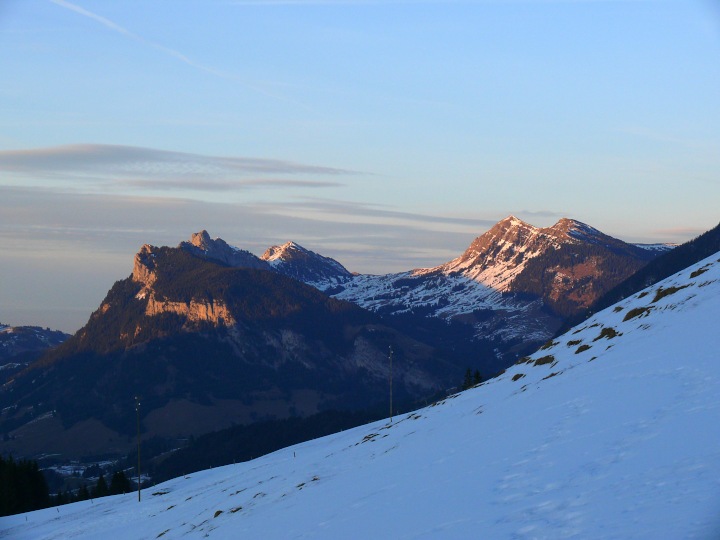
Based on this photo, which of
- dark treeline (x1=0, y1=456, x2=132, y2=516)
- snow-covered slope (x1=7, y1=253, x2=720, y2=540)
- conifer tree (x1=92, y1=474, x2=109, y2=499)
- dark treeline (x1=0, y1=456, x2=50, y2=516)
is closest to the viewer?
snow-covered slope (x1=7, y1=253, x2=720, y2=540)

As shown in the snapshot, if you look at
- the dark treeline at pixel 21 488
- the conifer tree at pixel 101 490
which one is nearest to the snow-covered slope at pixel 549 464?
the dark treeline at pixel 21 488

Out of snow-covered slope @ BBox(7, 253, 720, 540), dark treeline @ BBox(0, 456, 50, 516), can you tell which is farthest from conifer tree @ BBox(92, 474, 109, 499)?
snow-covered slope @ BBox(7, 253, 720, 540)

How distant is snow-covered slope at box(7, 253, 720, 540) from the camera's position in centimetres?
2770

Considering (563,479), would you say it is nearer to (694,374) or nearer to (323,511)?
(694,374)

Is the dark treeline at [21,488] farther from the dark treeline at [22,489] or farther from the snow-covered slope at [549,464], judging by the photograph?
the snow-covered slope at [549,464]

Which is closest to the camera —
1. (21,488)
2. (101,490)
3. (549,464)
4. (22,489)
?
(549,464)

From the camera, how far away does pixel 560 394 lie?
47656mm

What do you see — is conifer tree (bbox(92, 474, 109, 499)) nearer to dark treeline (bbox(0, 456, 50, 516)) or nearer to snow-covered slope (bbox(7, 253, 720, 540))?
dark treeline (bbox(0, 456, 50, 516))

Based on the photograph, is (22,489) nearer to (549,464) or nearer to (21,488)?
(21,488)

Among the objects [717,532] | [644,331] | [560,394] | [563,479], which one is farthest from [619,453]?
[644,331]

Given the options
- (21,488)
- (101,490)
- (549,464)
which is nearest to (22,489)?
(21,488)

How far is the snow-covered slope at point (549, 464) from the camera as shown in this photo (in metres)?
27.7

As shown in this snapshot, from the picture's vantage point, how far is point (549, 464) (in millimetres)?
33719

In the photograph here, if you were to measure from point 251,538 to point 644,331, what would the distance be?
2922 centimetres
